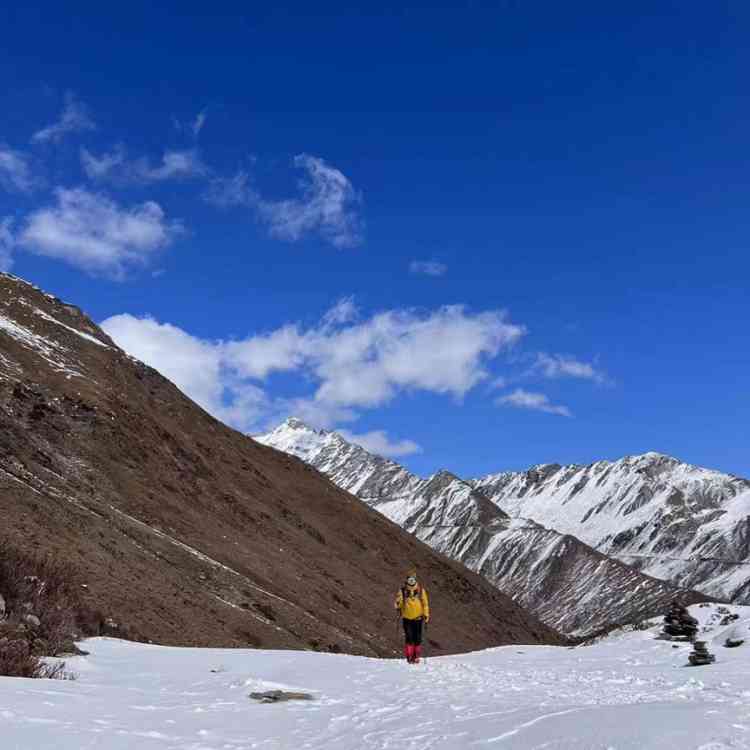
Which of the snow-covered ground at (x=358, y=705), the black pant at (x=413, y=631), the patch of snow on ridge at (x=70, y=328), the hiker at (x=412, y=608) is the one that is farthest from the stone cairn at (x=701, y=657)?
the patch of snow on ridge at (x=70, y=328)

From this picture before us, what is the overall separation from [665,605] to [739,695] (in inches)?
5996

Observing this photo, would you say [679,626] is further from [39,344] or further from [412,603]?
[39,344]

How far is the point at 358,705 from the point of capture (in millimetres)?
9297

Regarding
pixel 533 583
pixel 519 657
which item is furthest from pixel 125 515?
pixel 533 583

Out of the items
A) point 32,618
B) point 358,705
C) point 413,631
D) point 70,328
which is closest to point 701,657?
point 413,631

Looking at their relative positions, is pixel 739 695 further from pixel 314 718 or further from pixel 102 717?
pixel 102 717

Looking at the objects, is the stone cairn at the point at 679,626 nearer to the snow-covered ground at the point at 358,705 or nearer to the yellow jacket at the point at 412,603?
the snow-covered ground at the point at 358,705

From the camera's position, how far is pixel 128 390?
64.1 m

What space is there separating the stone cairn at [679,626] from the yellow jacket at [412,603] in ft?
23.1

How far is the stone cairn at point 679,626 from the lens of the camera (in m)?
20.6

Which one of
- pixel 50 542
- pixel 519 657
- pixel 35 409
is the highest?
pixel 35 409

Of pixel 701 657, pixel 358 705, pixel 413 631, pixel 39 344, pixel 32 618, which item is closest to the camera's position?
pixel 358 705

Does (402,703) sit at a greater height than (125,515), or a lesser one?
lesser

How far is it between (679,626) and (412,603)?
25.4 feet
